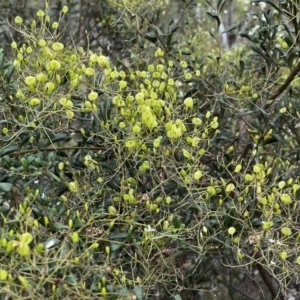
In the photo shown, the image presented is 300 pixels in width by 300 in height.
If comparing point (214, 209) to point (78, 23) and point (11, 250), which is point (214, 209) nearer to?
point (11, 250)

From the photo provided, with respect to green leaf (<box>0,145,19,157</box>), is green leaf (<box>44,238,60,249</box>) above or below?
above

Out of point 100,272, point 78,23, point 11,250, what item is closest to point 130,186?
point 100,272

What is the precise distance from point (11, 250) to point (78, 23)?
2.50 metres

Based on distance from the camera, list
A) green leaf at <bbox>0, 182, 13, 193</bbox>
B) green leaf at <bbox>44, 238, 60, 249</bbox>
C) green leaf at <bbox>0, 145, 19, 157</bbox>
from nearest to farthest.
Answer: green leaf at <bbox>44, 238, 60, 249</bbox>
green leaf at <bbox>0, 182, 13, 193</bbox>
green leaf at <bbox>0, 145, 19, 157</bbox>

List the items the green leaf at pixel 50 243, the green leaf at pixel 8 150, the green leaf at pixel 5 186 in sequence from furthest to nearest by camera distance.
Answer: the green leaf at pixel 8 150 → the green leaf at pixel 5 186 → the green leaf at pixel 50 243

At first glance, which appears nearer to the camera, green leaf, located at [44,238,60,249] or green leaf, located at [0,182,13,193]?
green leaf, located at [44,238,60,249]

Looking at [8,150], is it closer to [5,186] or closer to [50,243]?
[5,186]

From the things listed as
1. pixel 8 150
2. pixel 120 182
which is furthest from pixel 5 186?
pixel 120 182

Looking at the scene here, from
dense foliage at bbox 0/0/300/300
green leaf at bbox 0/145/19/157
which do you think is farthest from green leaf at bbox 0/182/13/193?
green leaf at bbox 0/145/19/157

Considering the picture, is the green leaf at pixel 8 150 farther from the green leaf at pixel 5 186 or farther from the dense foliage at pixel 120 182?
the green leaf at pixel 5 186

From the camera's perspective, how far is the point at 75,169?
154 centimetres

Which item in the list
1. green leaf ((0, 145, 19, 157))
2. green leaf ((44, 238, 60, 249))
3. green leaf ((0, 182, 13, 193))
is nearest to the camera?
green leaf ((44, 238, 60, 249))

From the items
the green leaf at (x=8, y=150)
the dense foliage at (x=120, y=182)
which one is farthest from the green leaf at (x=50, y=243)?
the green leaf at (x=8, y=150)

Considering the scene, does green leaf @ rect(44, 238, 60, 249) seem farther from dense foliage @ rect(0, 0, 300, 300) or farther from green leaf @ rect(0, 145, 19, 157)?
green leaf @ rect(0, 145, 19, 157)
